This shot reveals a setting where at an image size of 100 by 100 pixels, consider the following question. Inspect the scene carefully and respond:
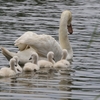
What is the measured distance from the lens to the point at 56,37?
2102cm

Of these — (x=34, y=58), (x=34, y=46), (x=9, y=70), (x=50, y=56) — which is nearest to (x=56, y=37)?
(x=34, y=46)

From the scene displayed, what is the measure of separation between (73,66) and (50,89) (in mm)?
3217

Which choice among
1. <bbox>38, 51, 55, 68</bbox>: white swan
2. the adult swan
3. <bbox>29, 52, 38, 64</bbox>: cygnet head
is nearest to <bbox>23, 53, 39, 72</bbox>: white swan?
<bbox>29, 52, 38, 64</bbox>: cygnet head

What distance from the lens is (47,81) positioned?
14.4 metres

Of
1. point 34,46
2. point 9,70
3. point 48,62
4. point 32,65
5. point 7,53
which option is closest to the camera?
point 9,70

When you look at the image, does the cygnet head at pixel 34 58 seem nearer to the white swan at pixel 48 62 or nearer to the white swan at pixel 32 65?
the white swan at pixel 32 65

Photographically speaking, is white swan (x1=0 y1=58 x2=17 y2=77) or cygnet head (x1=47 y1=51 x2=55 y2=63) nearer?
white swan (x1=0 y1=58 x2=17 y2=77)

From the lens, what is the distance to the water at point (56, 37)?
13039mm

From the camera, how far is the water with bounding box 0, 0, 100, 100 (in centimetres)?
1304

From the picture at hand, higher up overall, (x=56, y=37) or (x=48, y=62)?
(x=56, y=37)

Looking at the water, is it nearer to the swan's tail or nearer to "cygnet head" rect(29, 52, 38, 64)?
the swan's tail

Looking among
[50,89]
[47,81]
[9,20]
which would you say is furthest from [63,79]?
[9,20]

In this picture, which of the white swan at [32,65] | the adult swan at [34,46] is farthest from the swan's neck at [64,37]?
the white swan at [32,65]

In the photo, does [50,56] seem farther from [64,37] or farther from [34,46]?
[64,37]
